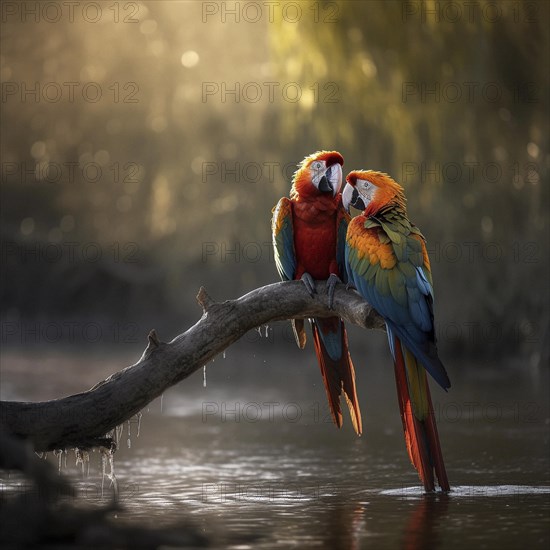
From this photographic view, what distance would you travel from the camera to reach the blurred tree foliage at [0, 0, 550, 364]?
434 inches

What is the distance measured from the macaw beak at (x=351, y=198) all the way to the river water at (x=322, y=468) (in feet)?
5.47

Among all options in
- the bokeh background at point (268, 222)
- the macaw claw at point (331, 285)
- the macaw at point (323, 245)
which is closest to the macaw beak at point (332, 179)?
the macaw at point (323, 245)

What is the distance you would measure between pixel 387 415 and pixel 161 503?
4.56 metres

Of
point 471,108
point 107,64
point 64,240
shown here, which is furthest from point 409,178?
point 64,240

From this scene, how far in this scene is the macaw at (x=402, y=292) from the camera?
20.5 ft

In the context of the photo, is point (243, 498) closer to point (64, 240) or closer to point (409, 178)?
point (409, 178)

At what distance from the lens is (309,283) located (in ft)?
21.2

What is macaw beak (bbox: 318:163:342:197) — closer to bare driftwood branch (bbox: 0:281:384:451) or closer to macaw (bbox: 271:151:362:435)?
macaw (bbox: 271:151:362:435)

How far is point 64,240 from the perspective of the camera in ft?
71.5

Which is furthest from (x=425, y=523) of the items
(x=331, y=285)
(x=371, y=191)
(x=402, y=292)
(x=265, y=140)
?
(x=265, y=140)

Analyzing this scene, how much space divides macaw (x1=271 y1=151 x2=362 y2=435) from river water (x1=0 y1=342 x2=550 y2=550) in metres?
0.70

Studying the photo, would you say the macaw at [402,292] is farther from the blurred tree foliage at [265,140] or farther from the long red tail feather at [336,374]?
the blurred tree foliage at [265,140]

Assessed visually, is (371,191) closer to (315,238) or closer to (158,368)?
(315,238)

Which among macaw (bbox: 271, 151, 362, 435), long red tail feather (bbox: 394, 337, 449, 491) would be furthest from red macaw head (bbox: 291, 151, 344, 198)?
long red tail feather (bbox: 394, 337, 449, 491)
